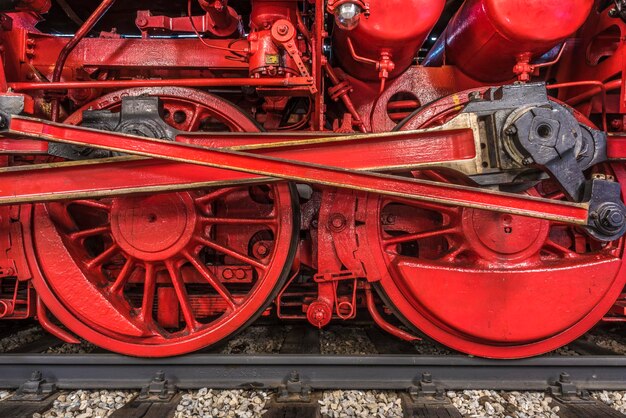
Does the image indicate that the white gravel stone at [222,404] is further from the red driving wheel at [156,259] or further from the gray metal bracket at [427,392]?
the gray metal bracket at [427,392]

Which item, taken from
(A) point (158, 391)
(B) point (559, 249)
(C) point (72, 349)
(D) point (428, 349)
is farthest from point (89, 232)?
(B) point (559, 249)

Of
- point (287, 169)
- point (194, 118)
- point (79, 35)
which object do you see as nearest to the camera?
point (287, 169)

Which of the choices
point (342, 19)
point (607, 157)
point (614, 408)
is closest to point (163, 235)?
point (342, 19)

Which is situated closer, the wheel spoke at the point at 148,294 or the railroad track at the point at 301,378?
the railroad track at the point at 301,378

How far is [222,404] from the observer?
1.72 meters

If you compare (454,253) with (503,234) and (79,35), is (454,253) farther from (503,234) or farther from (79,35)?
(79,35)

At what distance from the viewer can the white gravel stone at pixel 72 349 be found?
215cm

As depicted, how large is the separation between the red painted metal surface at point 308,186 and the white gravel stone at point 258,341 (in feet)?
1.00

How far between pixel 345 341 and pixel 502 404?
88 cm

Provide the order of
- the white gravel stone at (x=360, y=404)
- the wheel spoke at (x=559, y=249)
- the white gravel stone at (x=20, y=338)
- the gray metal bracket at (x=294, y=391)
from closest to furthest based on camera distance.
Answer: the white gravel stone at (x=360, y=404) < the gray metal bracket at (x=294, y=391) < the wheel spoke at (x=559, y=249) < the white gravel stone at (x=20, y=338)

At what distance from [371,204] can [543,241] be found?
907 mm

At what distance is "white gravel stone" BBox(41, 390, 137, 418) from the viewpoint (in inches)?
65.2

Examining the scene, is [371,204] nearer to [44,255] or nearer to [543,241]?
[543,241]

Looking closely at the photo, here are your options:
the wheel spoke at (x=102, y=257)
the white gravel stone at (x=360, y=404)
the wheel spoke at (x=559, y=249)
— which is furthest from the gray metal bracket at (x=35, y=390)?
the wheel spoke at (x=559, y=249)
